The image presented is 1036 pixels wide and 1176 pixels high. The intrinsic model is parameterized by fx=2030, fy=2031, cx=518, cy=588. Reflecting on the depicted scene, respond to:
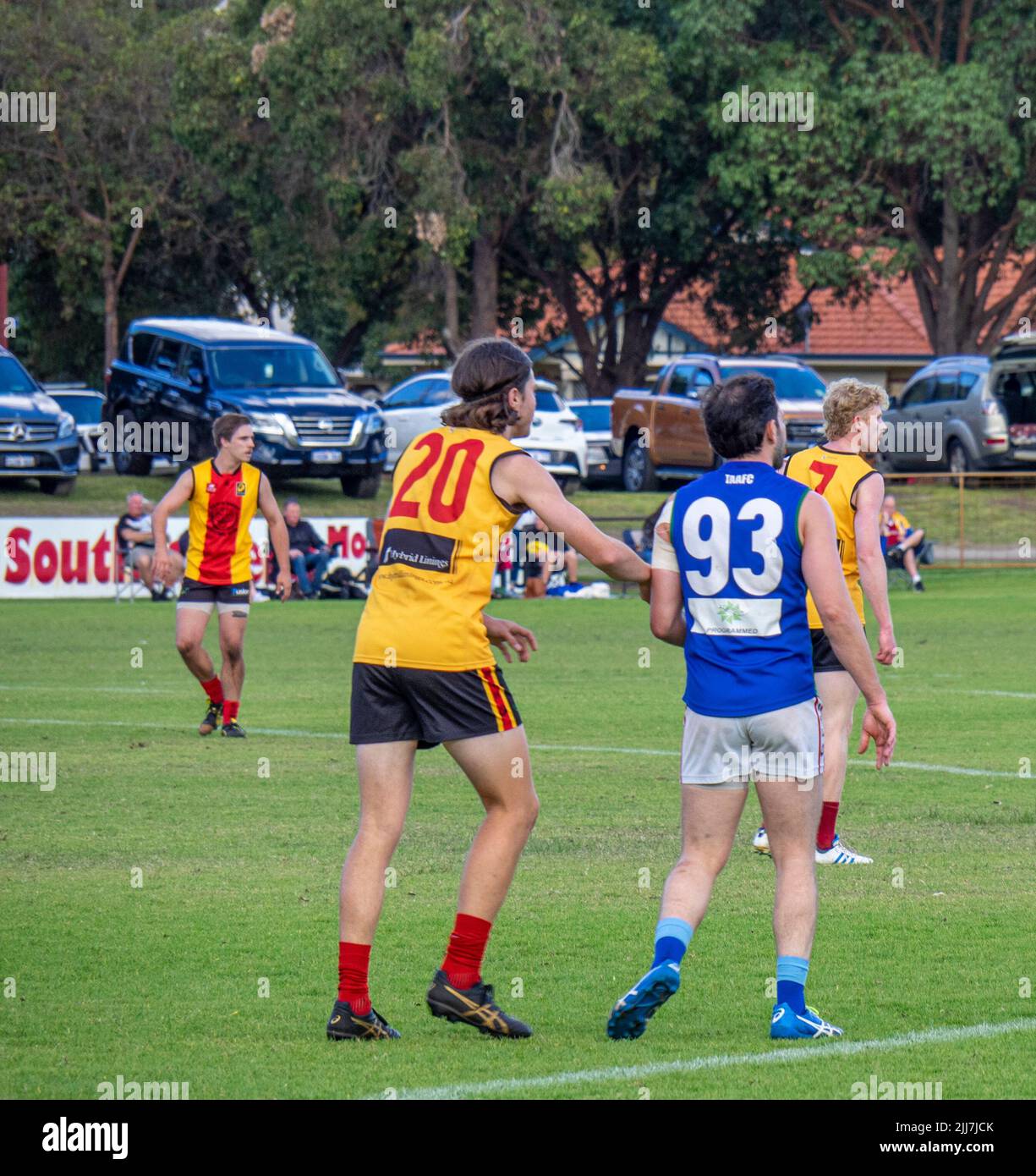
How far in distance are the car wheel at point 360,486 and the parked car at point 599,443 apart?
234 inches

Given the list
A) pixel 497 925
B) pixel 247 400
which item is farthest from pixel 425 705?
pixel 247 400

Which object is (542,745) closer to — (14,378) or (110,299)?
(14,378)

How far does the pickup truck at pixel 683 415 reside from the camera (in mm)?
33406

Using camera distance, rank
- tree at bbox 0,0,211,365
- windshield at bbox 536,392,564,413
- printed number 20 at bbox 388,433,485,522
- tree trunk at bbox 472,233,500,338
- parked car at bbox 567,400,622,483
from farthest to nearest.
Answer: tree at bbox 0,0,211,365, tree trunk at bbox 472,233,500,338, parked car at bbox 567,400,622,483, windshield at bbox 536,392,564,413, printed number 20 at bbox 388,433,485,522

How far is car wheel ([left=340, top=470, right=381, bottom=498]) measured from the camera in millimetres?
32906

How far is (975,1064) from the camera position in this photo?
18.2 feet

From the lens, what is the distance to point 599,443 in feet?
128

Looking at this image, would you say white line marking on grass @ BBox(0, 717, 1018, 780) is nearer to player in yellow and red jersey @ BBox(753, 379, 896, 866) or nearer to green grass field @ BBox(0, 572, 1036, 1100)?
green grass field @ BBox(0, 572, 1036, 1100)

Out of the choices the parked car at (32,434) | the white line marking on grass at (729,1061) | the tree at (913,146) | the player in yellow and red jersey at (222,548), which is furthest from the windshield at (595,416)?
the white line marking on grass at (729,1061)

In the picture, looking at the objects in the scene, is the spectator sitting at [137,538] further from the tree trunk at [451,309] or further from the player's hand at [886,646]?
the player's hand at [886,646]

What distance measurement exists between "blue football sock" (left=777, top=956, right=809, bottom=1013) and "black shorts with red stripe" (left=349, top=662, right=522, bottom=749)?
3.53ft

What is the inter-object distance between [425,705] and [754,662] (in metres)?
0.97

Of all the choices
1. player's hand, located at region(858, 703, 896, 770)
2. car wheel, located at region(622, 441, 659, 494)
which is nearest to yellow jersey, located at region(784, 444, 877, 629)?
player's hand, located at region(858, 703, 896, 770)

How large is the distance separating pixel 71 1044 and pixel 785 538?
2.52 meters
